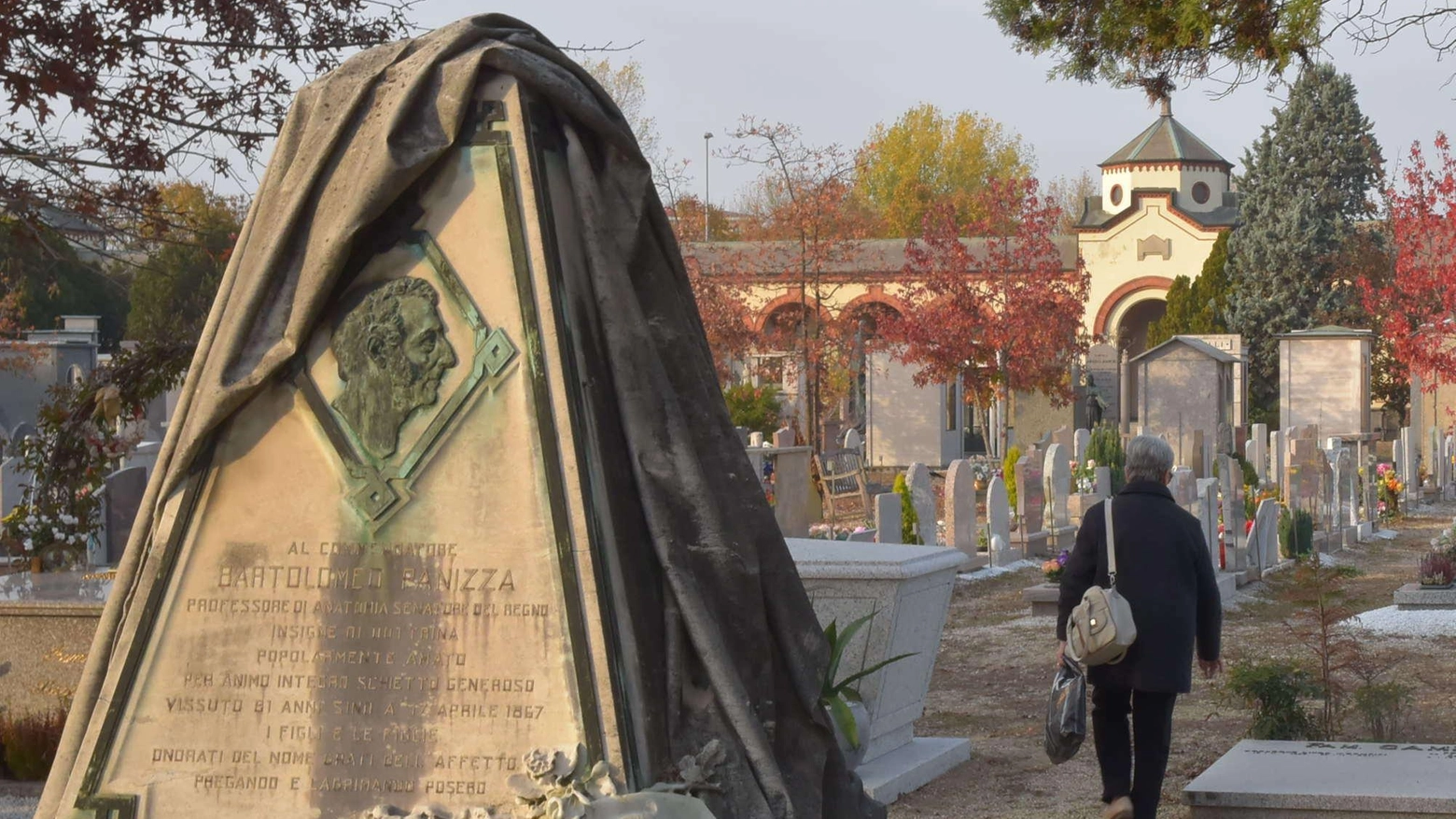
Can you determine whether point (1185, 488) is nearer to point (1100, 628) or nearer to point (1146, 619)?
point (1146, 619)

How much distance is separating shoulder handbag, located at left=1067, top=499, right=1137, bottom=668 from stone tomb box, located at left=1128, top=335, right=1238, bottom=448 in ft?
67.3

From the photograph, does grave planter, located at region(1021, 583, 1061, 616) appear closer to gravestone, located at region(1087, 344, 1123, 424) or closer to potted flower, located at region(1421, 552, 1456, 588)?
potted flower, located at region(1421, 552, 1456, 588)

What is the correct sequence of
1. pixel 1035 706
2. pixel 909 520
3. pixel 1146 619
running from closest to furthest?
pixel 1146 619 < pixel 1035 706 < pixel 909 520

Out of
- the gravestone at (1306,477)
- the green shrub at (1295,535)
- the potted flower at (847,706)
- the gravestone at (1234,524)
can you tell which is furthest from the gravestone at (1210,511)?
the potted flower at (847,706)

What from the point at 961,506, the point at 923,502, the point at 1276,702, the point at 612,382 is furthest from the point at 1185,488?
the point at 612,382

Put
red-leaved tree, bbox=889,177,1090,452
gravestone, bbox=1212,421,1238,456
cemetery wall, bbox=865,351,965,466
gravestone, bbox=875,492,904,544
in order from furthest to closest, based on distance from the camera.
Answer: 1. cemetery wall, bbox=865,351,965,466
2. red-leaved tree, bbox=889,177,1090,452
3. gravestone, bbox=1212,421,1238,456
4. gravestone, bbox=875,492,904,544

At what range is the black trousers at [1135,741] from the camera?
18.4ft

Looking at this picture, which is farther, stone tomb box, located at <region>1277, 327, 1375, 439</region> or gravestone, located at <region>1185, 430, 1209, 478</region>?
stone tomb box, located at <region>1277, 327, 1375, 439</region>

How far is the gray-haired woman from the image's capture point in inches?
220

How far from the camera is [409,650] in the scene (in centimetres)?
373

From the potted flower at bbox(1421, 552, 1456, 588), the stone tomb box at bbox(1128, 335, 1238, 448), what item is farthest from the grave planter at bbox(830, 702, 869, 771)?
the stone tomb box at bbox(1128, 335, 1238, 448)

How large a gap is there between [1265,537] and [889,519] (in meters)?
4.35

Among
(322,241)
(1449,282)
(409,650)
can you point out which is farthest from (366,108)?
(1449,282)

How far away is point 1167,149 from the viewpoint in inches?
2010
